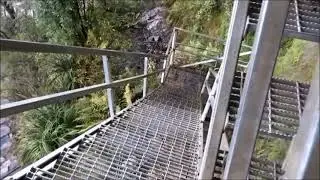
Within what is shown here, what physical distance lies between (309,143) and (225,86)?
458mm

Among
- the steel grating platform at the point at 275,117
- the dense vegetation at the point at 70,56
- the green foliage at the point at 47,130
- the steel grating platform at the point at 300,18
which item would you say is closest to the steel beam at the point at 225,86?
the steel grating platform at the point at 275,117

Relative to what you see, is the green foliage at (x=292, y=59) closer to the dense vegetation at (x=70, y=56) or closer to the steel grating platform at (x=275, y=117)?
the dense vegetation at (x=70, y=56)

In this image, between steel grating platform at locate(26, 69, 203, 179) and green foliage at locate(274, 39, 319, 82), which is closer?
steel grating platform at locate(26, 69, 203, 179)

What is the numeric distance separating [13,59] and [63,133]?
2.10 metres

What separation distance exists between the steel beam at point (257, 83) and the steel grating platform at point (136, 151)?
1304 mm

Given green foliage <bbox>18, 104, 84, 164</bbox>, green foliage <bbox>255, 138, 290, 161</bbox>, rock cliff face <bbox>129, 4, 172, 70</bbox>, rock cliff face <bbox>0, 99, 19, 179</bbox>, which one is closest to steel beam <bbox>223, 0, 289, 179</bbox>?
green foliage <bbox>255, 138, 290, 161</bbox>

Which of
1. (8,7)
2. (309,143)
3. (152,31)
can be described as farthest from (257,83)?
(152,31)

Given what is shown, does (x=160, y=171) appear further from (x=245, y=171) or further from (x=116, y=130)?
(x=245, y=171)

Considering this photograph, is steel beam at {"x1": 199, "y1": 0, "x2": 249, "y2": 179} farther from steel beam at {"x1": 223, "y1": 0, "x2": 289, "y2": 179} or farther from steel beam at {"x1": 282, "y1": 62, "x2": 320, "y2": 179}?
steel beam at {"x1": 282, "y1": 62, "x2": 320, "y2": 179}

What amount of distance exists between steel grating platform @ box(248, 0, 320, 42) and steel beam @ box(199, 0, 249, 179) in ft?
0.54

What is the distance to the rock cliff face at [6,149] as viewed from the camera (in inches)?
289

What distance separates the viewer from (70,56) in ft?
26.1

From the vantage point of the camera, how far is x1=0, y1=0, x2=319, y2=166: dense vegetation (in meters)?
6.70

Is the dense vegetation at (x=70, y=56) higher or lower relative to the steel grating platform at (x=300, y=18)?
lower
